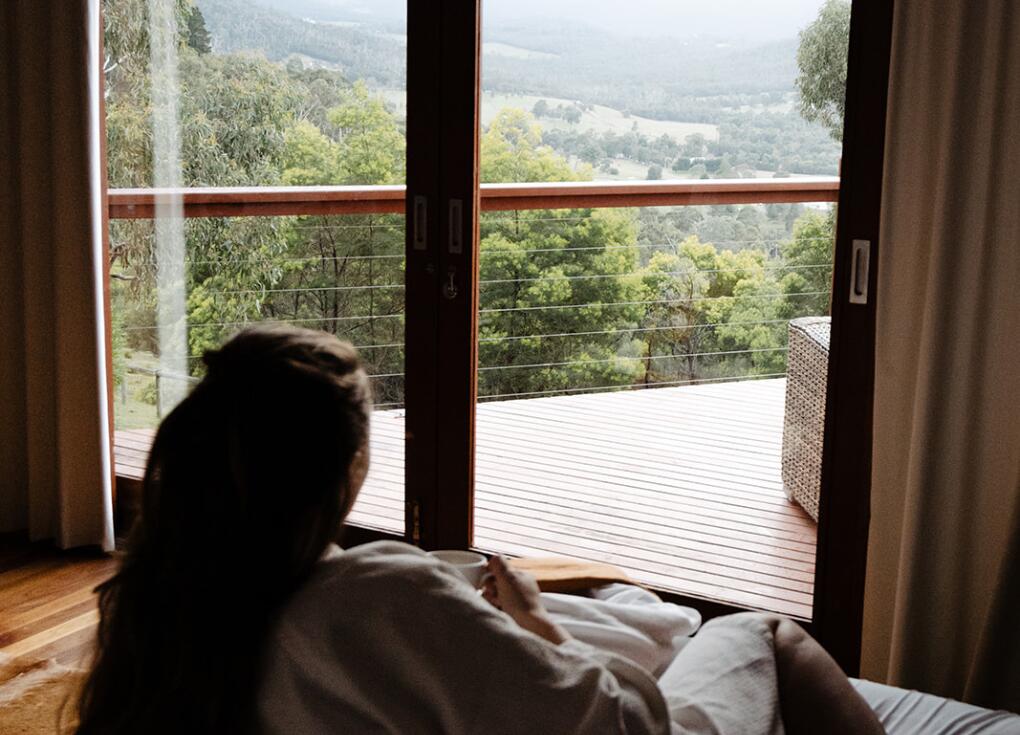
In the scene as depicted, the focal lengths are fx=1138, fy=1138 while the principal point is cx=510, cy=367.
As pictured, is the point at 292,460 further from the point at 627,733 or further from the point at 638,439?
the point at 638,439

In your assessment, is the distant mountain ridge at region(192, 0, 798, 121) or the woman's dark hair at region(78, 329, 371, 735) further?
the distant mountain ridge at region(192, 0, 798, 121)

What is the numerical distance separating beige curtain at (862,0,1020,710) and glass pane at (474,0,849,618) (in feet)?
0.78

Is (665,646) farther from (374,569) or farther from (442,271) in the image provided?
(442,271)

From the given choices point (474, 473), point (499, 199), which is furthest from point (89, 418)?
point (499, 199)

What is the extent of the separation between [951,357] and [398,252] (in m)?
1.55

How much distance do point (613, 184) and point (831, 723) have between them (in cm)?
176

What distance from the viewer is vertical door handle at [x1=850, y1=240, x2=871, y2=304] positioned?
2660 mm

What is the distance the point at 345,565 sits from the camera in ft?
4.33

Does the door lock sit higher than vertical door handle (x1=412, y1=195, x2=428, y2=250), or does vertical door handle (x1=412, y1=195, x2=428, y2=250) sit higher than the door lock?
vertical door handle (x1=412, y1=195, x2=428, y2=250)

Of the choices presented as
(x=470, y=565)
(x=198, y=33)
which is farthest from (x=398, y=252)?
(x=470, y=565)

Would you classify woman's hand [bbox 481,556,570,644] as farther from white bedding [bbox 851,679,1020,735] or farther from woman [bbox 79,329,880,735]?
white bedding [bbox 851,679,1020,735]

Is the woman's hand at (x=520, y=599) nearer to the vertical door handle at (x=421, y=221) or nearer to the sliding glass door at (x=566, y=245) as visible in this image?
the sliding glass door at (x=566, y=245)

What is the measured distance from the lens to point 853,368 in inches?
107

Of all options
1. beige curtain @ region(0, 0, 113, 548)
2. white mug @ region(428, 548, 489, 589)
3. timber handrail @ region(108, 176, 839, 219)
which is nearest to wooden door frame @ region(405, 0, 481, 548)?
timber handrail @ region(108, 176, 839, 219)
